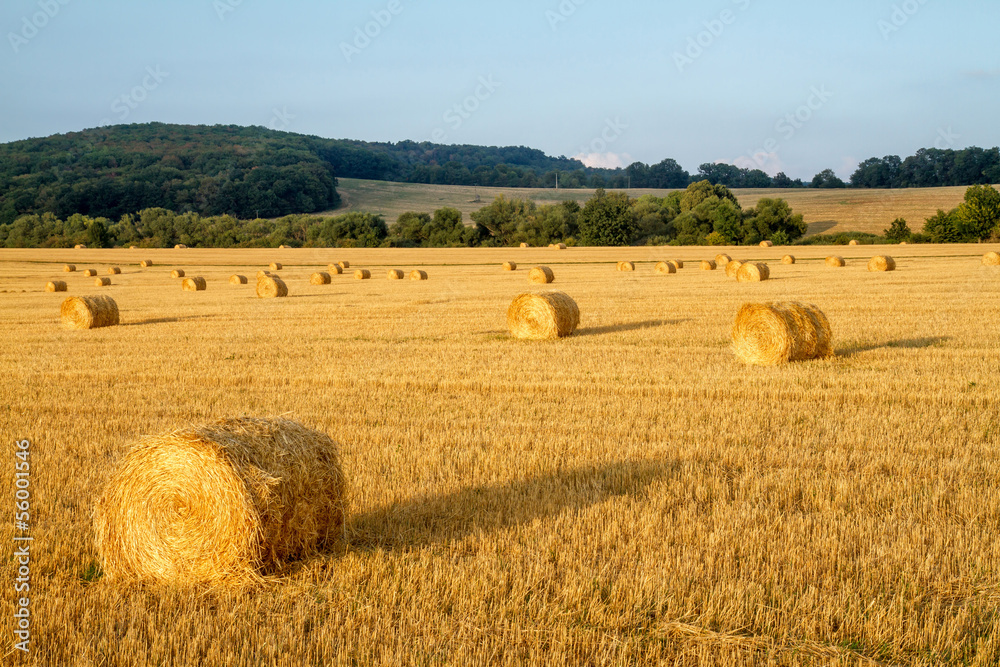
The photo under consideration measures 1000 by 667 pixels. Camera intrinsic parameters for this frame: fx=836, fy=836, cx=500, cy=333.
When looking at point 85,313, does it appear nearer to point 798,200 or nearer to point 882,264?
point 882,264

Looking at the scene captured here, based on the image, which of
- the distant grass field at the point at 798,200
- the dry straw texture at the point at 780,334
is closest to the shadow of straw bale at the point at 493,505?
the dry straw texture at the point at 780,334

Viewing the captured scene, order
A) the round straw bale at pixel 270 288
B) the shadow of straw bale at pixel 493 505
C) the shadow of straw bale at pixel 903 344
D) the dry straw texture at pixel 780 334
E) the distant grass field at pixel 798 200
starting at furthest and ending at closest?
the distant grass field at pixel 798 200, the round straw bale at pixel 270 288, the shadow of straw bale at pixel 903 344, the dry straw texture at pixel 780 334, the shadow of straw bale at pixel 493 505

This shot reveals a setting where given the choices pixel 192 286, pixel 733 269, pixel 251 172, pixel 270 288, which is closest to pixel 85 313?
pixel 270 288

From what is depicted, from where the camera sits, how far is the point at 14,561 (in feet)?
16.6

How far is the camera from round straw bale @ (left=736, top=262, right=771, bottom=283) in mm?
30656

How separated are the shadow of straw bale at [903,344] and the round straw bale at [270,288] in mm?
18020

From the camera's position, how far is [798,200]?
292ft

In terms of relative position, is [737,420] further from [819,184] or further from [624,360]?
[819,184]

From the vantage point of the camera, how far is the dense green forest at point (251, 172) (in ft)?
283

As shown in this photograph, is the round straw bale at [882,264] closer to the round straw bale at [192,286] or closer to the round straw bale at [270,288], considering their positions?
the round straw bale at [270,288]

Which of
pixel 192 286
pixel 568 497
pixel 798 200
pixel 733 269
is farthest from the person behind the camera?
pixel 798 200

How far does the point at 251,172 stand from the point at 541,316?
8711 cm

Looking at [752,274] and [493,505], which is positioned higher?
[752,274]

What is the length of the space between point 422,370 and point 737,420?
490 cm
